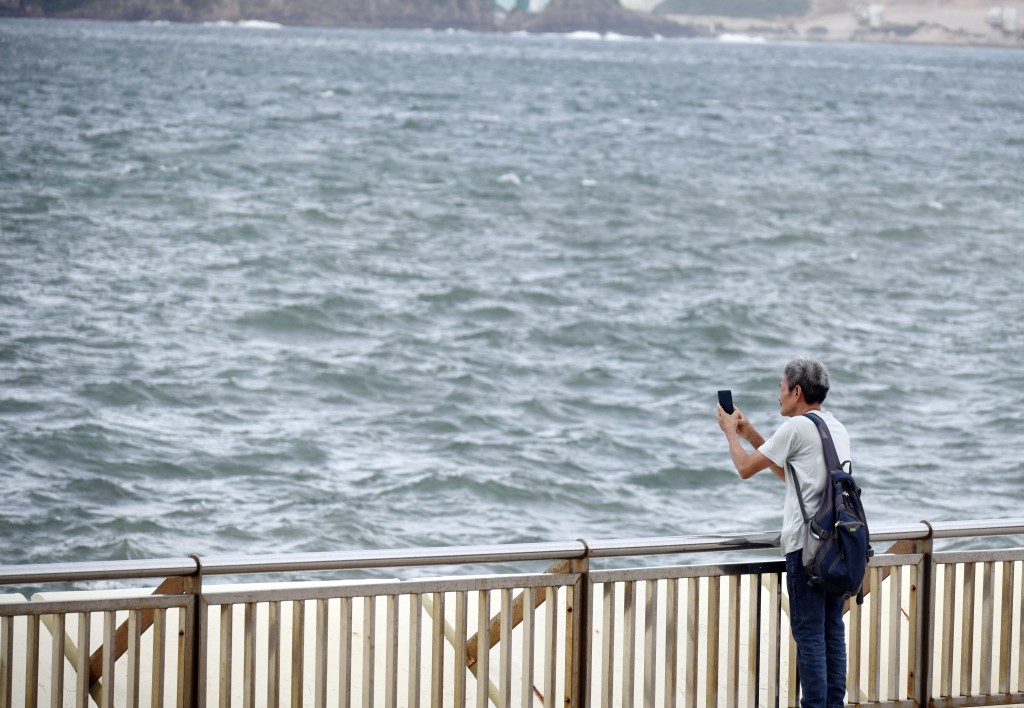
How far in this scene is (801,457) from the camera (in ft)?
18.1

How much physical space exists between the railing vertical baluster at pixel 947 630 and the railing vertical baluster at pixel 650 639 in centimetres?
142

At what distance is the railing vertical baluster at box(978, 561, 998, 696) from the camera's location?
624cm

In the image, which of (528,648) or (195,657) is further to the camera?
(528,648)

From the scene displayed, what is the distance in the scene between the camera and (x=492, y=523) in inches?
783

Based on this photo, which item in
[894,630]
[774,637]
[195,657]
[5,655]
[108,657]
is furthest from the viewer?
[894,630]

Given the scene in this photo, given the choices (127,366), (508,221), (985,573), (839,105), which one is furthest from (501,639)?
(839,105)

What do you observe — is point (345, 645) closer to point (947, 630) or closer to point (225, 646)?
point (225, 646)

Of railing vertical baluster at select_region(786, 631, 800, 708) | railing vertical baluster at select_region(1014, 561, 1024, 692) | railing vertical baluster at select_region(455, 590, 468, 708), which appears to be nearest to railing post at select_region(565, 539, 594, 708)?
railing vertical baluster at select_region(455, 590, 468, 708)

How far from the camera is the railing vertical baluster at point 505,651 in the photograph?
18.5ft

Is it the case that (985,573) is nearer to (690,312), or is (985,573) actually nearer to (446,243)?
(690,312)

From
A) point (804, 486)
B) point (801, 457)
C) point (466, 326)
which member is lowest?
point (466, 326)

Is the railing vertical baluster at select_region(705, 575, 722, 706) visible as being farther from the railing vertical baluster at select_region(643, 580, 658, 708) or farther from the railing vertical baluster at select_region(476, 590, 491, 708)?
the railing vertical baluster at select_region(476, 590, 491, 708)

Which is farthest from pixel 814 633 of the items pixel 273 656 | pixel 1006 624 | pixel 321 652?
pixel 273 656

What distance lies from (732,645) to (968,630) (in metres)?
1.18
